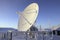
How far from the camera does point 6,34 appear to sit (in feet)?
15.0

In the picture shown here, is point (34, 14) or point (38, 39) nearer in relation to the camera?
point (38, 39)

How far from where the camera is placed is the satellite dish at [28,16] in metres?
13.9

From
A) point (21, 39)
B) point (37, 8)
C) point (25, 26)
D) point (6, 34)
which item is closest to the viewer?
point (6, 34)

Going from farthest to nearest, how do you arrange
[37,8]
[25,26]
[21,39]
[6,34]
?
[25,26]
[37,8]
[21,39]
[6,34]

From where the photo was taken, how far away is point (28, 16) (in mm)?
15148

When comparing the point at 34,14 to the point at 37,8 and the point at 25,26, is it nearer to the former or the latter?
the point at 37,8

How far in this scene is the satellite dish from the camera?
13.9 m

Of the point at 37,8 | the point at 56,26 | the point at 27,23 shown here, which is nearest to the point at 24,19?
the point at 27,23

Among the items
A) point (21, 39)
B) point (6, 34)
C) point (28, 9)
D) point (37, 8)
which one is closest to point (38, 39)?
point (21, 39)

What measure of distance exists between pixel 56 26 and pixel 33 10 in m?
3.13

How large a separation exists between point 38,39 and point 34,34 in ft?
0.96

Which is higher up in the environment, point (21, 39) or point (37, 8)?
point (37, 8)

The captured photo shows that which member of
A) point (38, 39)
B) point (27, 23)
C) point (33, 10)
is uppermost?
point (33, 10)

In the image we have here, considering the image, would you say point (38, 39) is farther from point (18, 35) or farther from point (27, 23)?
point (27, 23)
